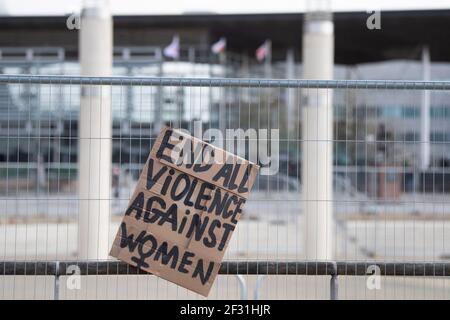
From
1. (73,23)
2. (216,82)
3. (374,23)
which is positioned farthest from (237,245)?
(73,23)

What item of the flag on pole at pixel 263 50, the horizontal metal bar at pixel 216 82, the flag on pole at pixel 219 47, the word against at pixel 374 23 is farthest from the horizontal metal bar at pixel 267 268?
the flag on pole at pixel 263 50

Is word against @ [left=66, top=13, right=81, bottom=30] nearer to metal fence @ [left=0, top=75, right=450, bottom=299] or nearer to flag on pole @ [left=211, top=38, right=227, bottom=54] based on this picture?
metal fence @ [left=0, top=75, right=450, bottom=299]

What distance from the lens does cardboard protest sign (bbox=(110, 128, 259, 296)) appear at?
5.12 meters

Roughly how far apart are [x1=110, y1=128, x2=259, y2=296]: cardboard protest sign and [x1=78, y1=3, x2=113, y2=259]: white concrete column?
0.56 meters

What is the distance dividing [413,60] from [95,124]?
93.2 ft

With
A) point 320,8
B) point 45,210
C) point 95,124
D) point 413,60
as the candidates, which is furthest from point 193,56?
point 45,210

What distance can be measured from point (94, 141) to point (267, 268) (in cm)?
233

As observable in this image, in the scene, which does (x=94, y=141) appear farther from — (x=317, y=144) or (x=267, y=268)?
(x=267, y=268)

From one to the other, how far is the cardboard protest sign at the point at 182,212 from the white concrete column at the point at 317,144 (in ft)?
2.84

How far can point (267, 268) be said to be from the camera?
5.44 metres

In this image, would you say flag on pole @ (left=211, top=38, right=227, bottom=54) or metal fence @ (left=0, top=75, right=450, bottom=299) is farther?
flag on pole @ (left=211, top=38, right=227, bottom=54)
